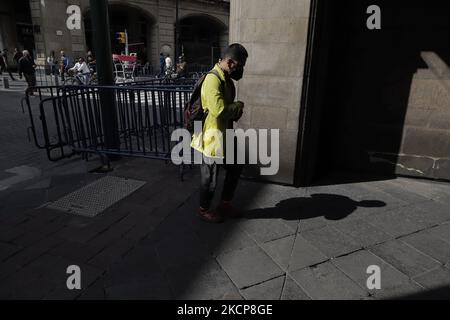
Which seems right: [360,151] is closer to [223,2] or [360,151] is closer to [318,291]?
[318,291]

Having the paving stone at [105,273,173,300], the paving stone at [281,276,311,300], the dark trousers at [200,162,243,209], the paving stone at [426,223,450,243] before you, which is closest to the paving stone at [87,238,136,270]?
the paving stone at [105,273,173,300]

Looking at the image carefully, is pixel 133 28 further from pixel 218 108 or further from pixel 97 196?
pixel 218 108

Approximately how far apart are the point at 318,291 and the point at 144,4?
26722 millimetres

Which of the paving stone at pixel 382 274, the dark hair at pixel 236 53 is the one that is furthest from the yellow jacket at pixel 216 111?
the paving stone at pixel 382 274

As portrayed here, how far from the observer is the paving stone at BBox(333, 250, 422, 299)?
253cm

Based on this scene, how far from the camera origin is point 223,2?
31281 mm

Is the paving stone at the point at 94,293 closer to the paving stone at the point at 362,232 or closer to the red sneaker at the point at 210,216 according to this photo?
the red sneaker at the point at 210,216

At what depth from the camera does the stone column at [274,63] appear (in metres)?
3.88

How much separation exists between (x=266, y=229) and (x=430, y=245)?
1550mm

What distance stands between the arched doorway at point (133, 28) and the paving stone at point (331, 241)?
24.7 metres

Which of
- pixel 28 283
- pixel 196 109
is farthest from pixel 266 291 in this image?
pixel 28 283

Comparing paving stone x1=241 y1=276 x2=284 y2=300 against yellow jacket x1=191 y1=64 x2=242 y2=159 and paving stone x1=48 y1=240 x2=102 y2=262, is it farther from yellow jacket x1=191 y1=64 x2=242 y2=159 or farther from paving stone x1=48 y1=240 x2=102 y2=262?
paving stone x1=48 y1=240 x2=102 y2=262

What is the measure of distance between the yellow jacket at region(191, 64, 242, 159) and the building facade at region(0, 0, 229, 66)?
70.4 feet
